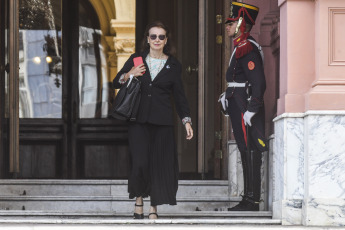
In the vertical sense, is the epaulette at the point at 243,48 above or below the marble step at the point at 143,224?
above

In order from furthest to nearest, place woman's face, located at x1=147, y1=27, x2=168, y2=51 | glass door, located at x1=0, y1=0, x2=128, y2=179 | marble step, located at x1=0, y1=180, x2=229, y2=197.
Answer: glass door, located at x1=0, y1=0, x2=128, y2=179 → marble step, located at x1=0, y1=180, x2=229, y2=197 → woman's face, located at x1=147, y1=27, x2=168, y2=51

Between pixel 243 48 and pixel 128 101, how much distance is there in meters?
1.48

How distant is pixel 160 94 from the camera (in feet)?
33.7

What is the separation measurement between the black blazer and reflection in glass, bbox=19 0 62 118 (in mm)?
3552

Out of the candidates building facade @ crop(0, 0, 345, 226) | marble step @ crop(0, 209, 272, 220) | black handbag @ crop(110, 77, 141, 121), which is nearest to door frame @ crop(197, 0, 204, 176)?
building facade @ crop(0, 0, 345, 226)

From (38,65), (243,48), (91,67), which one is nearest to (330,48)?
(243,48)

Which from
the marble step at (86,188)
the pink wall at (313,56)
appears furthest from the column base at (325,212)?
the marble step at (86,188)

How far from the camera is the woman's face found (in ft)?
33.6

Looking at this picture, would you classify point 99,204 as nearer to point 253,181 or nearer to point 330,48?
point 253,181

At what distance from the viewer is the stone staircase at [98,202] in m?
10.6

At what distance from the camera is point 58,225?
984cm

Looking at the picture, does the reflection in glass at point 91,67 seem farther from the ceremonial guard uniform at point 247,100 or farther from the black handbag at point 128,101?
the black handbag at point 128,101

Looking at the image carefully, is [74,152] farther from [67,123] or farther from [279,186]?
[279,186]

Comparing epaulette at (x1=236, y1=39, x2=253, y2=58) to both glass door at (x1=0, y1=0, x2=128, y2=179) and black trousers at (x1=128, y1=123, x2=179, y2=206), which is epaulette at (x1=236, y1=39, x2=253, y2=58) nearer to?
black trousers at (x1=128, y1=123, x2=179, y2=206)
